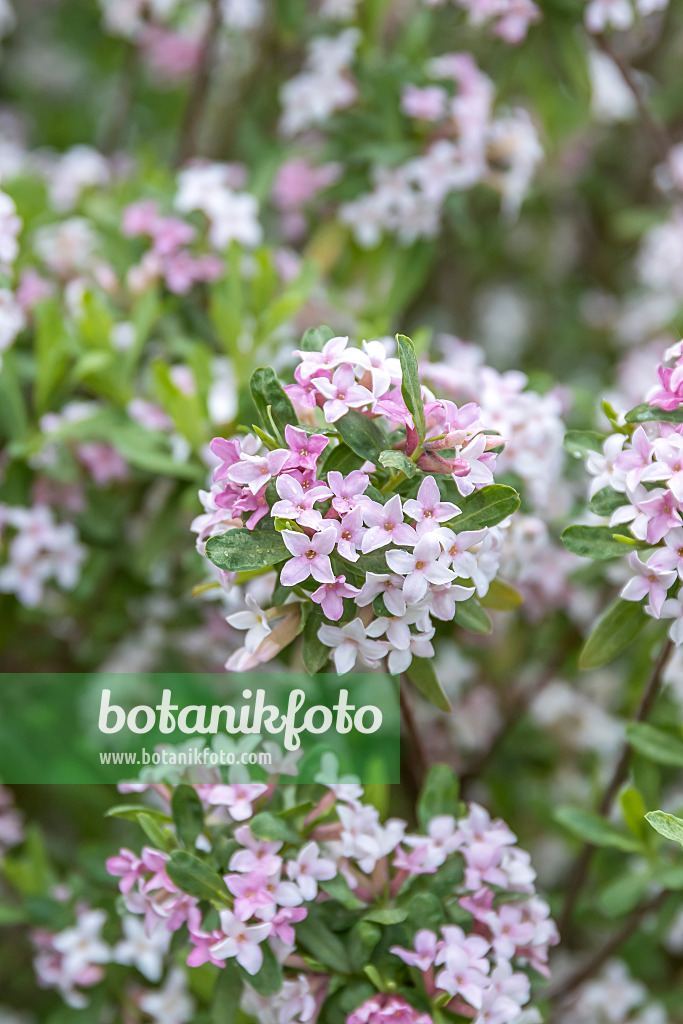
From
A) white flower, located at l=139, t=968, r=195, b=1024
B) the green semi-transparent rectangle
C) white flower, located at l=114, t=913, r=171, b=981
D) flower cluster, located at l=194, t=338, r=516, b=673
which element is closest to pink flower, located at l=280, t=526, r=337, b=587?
flower cluster, located at l=194, t=338, r=516, b=673

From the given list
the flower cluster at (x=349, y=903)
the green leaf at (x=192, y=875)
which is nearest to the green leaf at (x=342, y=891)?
the flower cluster at (x=349, y=903)

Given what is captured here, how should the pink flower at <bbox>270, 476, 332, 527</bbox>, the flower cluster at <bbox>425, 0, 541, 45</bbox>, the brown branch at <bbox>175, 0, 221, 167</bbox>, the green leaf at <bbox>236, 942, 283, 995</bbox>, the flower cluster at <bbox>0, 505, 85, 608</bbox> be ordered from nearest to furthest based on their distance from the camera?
the pink flower at <bbox>270, 476, 332, 527</bbox>
the green leaf at <bbox>236, 942, 283, 995</bbox>
the flower cluster at <bbox>0, 505, 85, 608</bbox>
the flower cluster at <bbox>425, 0, 541, 45</bbox>
the brown branch at <bbox>175, 0, 221, 167</bbox>

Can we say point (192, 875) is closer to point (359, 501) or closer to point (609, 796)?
point (359, 501)

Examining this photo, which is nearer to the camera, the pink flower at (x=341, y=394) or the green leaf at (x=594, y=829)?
the pink flower at (x=341, y=394)

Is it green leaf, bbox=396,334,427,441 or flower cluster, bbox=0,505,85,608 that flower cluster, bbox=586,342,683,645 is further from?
flower cluster, bbox=0,505,85,608

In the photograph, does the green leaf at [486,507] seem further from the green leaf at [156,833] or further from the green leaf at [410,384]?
the green leaf at [156,833]

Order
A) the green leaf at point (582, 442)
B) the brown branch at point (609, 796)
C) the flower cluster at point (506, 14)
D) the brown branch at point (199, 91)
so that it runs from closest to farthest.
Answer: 1. the green leaf at point (582, 442)
2. the brown branch at point (609, 796)
3. the flower cluster at point (506, 14)
4. the brown branch at point (199, 91)

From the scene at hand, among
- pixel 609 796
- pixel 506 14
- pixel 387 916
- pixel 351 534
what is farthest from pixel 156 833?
pixel 506 14
